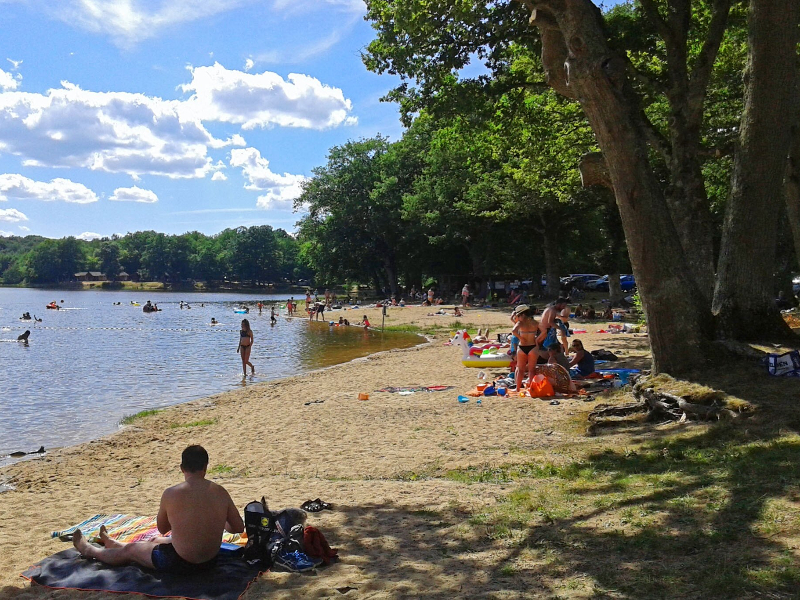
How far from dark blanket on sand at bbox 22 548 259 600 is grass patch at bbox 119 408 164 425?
8228mm

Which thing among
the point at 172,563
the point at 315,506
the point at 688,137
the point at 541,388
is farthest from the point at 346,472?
the point at 688,137

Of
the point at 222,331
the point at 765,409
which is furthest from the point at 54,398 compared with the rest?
the point at 222,331

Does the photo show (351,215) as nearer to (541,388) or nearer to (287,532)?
(541,388)

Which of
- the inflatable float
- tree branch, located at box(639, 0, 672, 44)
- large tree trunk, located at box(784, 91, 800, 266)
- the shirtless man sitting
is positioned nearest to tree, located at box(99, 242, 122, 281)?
the inflatable float

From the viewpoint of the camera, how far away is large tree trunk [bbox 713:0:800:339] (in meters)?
9.02

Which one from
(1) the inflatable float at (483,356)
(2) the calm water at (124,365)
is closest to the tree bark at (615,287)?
(2) the calm water at (124,365)

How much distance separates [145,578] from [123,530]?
118 centimetres

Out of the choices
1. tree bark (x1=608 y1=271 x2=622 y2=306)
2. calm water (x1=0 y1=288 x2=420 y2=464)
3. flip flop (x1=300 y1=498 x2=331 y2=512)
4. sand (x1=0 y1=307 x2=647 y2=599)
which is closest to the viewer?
sand (x1=0 y1=307 x2=647 y2=599)

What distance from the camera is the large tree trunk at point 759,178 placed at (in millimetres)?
9016

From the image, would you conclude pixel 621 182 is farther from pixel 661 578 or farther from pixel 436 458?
pixel 661 578

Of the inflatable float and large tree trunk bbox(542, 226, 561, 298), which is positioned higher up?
large tree trunk bbox(542, 226, 561, 298)

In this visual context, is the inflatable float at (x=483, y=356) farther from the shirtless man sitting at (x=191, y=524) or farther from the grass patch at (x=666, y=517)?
the shirtless man sitting at (x=191, y=524)

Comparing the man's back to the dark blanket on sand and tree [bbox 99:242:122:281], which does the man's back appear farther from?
tree [bbox 99:242:122:281]

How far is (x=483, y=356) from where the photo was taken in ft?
53.2
